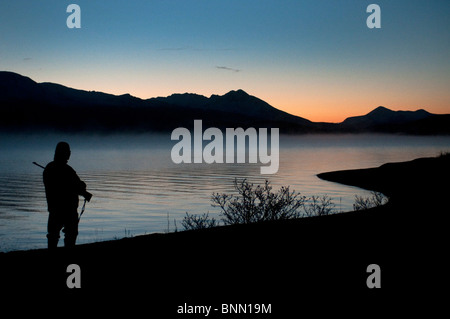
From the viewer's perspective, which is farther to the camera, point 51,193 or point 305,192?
point 305,192

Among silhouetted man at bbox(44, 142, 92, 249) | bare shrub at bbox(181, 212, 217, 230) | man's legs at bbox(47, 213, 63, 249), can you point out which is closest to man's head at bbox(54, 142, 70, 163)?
silhouetted man at bbox(44, 142, 92, 249)

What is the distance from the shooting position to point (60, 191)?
348 inches

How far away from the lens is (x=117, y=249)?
10297 mm

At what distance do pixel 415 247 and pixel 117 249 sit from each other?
6.38 metres

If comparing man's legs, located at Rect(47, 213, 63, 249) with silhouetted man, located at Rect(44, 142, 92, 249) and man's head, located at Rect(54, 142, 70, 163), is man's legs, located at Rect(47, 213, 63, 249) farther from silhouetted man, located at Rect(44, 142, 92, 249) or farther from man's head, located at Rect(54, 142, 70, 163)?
man's head, located at Rect(54, 142, 70, 163)

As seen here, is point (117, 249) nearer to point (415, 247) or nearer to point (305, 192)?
point (415, 247)

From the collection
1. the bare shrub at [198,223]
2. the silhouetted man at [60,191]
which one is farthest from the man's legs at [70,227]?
the bare shrub at [198,223]

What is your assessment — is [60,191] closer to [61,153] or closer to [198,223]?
[61,153]

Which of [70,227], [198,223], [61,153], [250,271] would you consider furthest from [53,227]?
[198,223]

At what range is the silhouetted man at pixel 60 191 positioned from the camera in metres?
8.77

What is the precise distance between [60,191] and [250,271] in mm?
3946

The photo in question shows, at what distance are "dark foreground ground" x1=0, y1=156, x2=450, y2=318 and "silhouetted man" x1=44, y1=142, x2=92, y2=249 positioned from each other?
70 centimetres

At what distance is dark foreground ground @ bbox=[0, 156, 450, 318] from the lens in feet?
21.3
